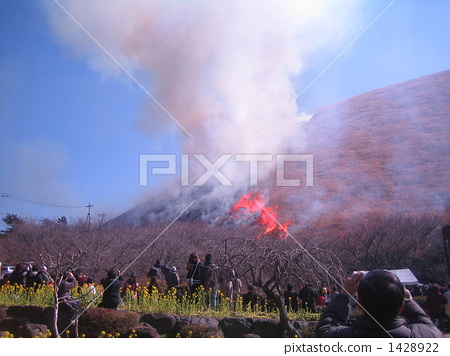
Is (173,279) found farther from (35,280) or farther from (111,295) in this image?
(35,280)

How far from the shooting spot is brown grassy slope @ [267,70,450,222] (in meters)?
6.61

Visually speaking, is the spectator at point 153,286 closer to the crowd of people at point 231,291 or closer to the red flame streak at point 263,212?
the crowd of people at point 231,291

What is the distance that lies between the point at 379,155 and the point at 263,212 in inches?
68.5

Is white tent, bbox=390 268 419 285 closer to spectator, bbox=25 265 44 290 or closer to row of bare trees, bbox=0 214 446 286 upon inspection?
row of bare trees, bbox=0 214 446 286

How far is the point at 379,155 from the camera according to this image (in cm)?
687

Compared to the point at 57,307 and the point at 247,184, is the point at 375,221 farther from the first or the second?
the point at 57,307

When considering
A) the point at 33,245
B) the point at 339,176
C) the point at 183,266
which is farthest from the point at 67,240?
the point at 339,176

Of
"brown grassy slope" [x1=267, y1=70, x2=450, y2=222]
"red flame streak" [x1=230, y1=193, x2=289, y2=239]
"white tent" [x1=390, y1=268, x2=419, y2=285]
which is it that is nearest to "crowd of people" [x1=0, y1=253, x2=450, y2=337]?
"white tent" [x1=390, y1=268, x2=419, y2=285]

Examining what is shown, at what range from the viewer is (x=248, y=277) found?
7414mm

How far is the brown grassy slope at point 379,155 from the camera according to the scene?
6.61 m

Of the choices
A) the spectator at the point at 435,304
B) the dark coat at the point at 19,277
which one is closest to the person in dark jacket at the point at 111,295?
the dark coat at the point at 19,277

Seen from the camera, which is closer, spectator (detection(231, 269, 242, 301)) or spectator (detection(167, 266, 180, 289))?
spectator (detection(231, 269, 242, 301))

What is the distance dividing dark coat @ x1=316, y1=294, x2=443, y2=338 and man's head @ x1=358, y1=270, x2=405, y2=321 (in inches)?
2.0
